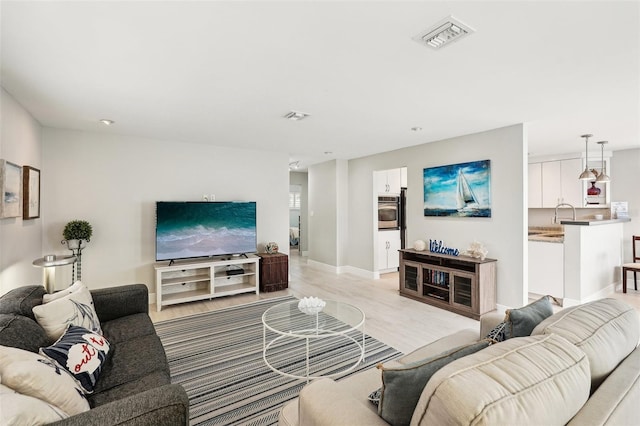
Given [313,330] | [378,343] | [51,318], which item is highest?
[51,318]

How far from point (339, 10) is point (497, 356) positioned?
5.49ft

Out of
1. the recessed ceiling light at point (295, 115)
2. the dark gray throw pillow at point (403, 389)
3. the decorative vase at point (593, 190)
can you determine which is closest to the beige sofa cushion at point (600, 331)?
the dark gray throw pillow at point (403, 389)

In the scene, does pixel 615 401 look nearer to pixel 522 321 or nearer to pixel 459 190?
pixel 522 321

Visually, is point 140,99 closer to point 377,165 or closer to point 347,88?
point 347,88

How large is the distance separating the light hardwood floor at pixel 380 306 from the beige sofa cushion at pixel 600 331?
185cm

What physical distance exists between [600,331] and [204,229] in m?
4.40

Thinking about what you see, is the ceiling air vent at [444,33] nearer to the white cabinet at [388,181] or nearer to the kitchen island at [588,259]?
the kitchen island at [588,259]

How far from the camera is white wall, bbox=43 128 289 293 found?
12.9ft

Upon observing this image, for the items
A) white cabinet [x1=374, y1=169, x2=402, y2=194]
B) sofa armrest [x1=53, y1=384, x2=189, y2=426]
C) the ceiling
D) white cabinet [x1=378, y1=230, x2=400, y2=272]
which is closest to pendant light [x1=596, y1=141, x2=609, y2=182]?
the ceiling

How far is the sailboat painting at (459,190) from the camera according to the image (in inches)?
160

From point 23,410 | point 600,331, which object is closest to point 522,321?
point 600,331

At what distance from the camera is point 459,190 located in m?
4.36

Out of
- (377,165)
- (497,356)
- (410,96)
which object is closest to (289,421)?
(497,356)

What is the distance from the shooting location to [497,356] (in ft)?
2.98
